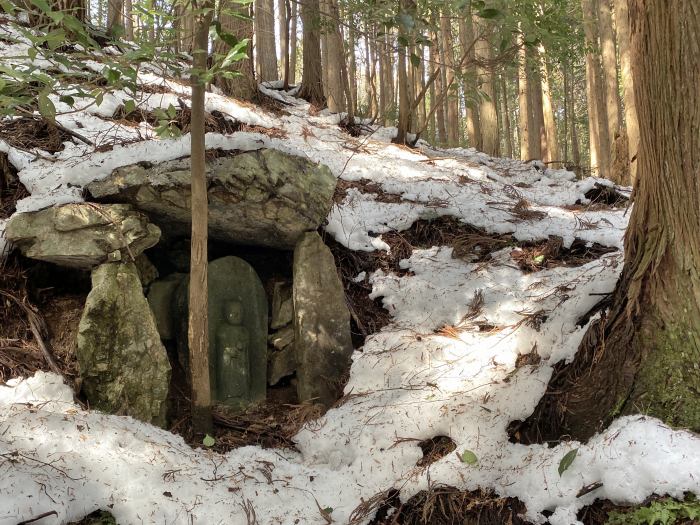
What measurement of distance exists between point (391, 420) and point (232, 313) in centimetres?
169

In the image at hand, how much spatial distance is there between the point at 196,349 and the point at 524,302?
8.80 feet

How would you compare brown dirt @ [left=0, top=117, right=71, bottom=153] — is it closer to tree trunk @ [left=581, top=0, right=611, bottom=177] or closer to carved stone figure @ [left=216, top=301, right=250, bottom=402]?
carved stone figure @ [left=216, top=301, right=250, bottom=402]

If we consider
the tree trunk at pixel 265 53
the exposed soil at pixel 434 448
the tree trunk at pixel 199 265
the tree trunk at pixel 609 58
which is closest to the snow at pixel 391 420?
the exposed soil at pixel 434 448

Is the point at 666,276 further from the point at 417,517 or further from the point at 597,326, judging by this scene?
the point at 417,517

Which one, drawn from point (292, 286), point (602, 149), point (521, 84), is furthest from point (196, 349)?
point (602, 149)

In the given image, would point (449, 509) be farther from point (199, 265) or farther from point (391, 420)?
point (199, 265)

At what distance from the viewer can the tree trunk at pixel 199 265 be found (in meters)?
3.32

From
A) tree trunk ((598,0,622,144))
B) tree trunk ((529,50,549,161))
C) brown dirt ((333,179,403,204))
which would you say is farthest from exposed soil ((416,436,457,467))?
tree trunk ((529,50,549,161))

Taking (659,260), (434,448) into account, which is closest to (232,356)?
(434,448)

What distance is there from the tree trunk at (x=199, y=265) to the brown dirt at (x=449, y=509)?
140 centimetres

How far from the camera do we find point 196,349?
11.5 ft

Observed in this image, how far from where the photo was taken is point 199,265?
11.3 feet

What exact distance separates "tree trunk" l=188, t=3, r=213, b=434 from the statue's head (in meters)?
0.97

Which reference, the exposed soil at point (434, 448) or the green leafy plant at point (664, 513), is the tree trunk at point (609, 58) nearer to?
the exposed soil at point (434, 448)
